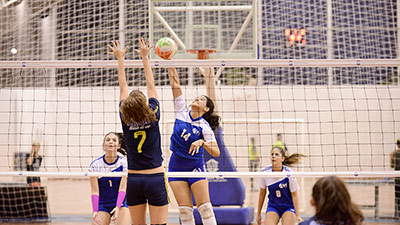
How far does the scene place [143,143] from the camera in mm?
3604

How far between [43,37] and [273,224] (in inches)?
413

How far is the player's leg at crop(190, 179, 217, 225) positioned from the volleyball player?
2221 mm

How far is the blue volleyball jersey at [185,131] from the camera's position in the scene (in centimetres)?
474

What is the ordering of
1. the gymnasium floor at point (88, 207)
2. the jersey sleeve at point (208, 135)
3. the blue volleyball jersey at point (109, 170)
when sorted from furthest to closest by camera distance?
the gymnasium floor at point (88, 207), the blue volleyball jersey at point (109, 170), the jersey sleeve at point (208, 135)

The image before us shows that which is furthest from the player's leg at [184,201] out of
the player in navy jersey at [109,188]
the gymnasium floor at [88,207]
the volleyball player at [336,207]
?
the gymnasium floor at [88,207]

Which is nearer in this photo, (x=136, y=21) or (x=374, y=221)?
(x=374, y=221)

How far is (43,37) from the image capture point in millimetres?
13523

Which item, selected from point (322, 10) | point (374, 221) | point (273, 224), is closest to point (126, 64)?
point (273, 224)

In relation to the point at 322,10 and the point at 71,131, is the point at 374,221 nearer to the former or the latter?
the point at 322,10

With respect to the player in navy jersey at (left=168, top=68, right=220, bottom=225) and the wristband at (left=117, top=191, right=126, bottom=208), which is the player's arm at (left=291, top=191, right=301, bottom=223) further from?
the wristband at (left=117, top=191, right=126, bottom=208)

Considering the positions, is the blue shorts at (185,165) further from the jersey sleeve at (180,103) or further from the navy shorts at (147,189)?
the navy shorts at (147,189)

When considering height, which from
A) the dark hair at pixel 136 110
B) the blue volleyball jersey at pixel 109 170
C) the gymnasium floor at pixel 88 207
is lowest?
the gymnasium floor at pixel 88 207

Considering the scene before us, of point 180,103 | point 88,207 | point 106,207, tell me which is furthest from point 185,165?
point 88,207

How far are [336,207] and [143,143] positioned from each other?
1639 mm
